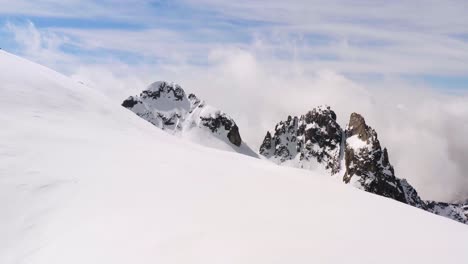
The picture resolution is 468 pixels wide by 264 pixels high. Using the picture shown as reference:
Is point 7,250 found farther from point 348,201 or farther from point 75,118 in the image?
point 75,118

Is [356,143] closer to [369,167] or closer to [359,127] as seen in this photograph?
[359,127]

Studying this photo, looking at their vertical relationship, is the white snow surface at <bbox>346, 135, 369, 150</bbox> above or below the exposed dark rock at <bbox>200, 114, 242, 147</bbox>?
above

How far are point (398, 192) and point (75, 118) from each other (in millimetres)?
186921

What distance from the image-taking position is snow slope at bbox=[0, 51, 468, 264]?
7.53 m

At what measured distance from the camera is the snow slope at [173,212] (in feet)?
24.7

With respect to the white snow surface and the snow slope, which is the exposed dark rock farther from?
the snow slope

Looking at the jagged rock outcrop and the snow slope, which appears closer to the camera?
the snow slope

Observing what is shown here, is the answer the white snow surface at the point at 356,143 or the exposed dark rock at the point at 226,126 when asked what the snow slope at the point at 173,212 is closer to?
the exposed dark rock at the point at 226,126

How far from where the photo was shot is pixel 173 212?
9281mm

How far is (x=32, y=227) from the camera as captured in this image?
848cm

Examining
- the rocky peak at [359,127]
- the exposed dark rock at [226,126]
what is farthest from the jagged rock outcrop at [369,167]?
the exposed dark rock at [226,126]

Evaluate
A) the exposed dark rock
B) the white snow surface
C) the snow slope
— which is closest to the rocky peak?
the white snow surface

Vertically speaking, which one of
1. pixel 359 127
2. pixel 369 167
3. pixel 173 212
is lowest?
pixel 173 212

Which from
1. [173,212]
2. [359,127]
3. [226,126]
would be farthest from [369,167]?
[173,212]
